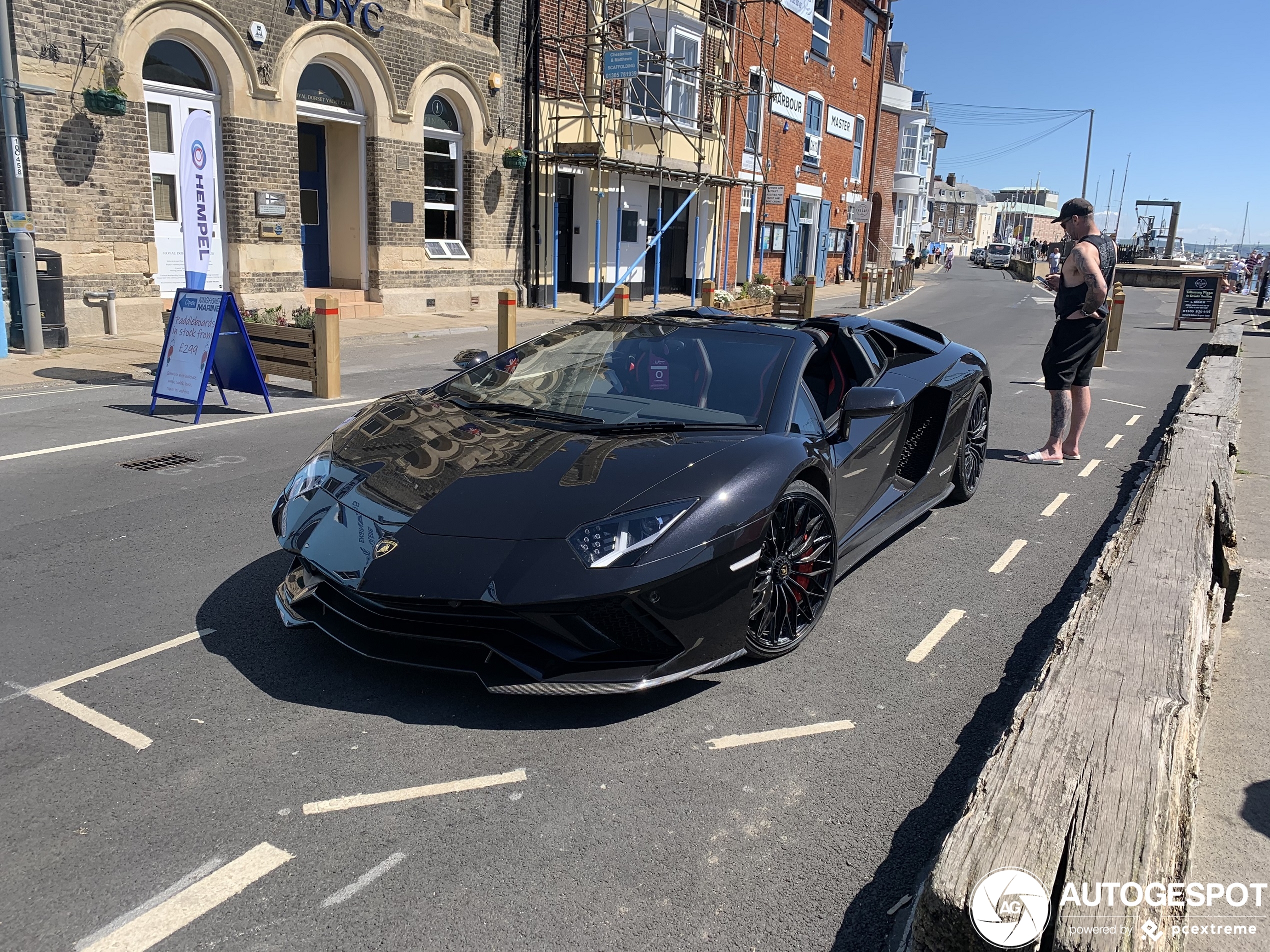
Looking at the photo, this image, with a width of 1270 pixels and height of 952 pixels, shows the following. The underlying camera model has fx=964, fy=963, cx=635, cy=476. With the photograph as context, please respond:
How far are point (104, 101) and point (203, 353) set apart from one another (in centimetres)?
608

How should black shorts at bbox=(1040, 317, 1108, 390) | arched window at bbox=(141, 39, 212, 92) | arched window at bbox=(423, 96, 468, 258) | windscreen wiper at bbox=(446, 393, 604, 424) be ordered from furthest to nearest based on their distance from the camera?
arched window at bbox=(423, 96, 468, 258), arched window at bbox=(141, 39, 212, 92), black shorts at bbox=(1040, 317, 1108, 390), windscreen wiper at bbox=(446, 393, 604, 424)

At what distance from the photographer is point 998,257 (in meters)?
74.9

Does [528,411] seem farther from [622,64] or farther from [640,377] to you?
[622,64]

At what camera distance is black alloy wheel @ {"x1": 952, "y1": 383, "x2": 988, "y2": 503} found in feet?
20.5

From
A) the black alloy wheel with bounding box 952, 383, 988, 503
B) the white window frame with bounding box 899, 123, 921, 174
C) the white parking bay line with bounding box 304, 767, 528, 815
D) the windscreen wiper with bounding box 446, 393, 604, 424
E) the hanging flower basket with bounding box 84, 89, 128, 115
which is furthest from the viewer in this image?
the white window frame with bounding box 899, 123, 921, 174

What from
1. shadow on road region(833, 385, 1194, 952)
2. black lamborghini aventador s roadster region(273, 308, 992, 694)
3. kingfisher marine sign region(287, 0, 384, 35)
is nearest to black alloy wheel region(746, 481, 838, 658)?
black lamborghini aventador s roadster region(273, 308, 992, 694)

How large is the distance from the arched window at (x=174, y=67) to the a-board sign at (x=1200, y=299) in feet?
68.6

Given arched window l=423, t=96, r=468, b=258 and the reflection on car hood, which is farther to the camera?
arched window l=423, t=96, r=468, b=258

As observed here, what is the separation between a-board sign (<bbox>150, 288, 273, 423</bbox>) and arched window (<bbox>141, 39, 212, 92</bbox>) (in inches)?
262

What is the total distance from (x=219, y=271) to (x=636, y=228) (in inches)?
467

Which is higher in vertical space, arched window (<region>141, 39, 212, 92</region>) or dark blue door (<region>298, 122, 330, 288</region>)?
arched window (<region>141, 39, 212, 92</region>)

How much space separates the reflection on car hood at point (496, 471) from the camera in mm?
3316

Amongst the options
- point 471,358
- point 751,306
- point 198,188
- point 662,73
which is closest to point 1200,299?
point 751,306

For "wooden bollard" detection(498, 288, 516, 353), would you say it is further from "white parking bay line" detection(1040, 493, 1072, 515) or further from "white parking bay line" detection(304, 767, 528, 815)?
"white parking bay line" detection(304, 767, 528, 815)
